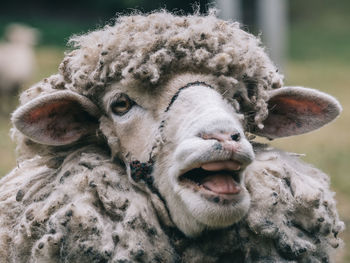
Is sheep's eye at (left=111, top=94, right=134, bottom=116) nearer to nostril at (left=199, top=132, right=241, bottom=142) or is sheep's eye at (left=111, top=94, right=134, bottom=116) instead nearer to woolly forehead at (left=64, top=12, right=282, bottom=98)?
woolly forehead at (left=64, top=12, right=282, bottom=98)

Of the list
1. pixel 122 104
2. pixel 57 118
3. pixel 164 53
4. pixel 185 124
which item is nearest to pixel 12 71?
pixel 57 118

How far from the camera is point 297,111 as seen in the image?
337cm

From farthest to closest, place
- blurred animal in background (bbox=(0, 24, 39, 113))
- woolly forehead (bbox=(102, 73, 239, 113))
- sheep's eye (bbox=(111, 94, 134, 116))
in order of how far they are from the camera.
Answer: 1. blurred animal in background (bbox=(0, 24, 39, 113))
2. sheep's eye (bbox=(111, 94, 134, 116))
3. woolly forehead (bbox=(102, 73, 239, 113))

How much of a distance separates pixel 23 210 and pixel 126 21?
1.03 metres

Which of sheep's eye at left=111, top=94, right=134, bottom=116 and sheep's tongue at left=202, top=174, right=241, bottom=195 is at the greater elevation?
sheep's eye at left=111, top=94, right=134, bottom=116

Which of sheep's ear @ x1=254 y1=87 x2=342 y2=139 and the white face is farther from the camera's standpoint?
sheep's ear @ x1=254 y1=87 x2=342 y2=139

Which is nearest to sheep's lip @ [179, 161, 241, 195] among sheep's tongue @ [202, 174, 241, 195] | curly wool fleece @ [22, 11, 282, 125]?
sheep's tongue @ [202, 174, 241, 195]

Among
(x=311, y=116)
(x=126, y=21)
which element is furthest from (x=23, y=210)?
(x=311, y=116)

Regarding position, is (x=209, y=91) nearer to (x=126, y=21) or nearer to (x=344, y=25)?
(x=126, y=21)

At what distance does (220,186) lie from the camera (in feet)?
8.82

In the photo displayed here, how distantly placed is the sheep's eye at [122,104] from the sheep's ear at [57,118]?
0.14 metres

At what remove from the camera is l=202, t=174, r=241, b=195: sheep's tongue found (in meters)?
2.67

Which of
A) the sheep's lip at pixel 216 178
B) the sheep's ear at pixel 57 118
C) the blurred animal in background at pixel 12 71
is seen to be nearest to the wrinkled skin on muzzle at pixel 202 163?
the sheep's lip at pixel 216 178

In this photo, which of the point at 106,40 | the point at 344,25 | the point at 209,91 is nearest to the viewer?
the point at 209,91
